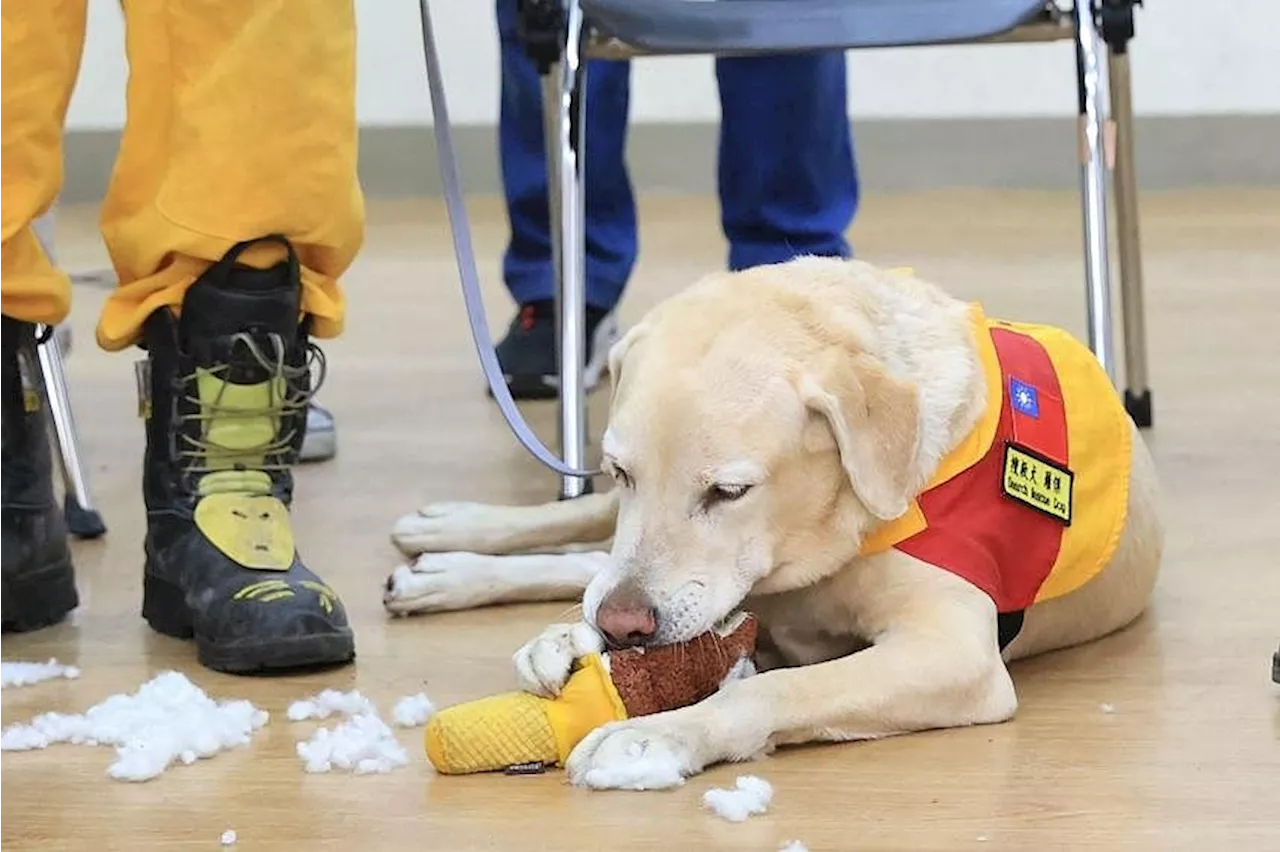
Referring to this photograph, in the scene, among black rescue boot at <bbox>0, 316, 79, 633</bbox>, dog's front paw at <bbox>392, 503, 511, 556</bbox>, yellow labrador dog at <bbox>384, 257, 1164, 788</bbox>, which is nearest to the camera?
yellow labrador dog at <bbox>384, 257, 1164, 788</bbox>

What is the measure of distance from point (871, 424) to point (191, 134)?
0.59 metres

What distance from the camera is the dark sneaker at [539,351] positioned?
8.30 ft

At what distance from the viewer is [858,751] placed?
132 cm

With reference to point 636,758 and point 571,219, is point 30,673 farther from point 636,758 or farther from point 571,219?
point 571,219

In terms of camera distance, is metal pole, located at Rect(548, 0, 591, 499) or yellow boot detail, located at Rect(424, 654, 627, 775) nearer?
yellow boot detail, located at Rect(424, 654, 627, 775)

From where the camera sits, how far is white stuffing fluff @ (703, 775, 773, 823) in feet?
3.97

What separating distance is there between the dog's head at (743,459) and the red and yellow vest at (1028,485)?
0.17 ft

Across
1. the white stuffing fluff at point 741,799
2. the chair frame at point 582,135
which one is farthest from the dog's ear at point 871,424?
the chair frame at point 582,135

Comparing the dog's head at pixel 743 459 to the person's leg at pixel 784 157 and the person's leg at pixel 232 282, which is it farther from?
the person's leg at pixel 784 157

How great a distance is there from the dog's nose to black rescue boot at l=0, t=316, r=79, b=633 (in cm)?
59

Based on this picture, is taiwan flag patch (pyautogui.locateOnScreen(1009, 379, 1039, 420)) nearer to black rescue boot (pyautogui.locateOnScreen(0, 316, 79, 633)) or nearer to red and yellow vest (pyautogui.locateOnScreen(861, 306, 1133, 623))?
red and yellow vest (pyautogui.locateOnScreen(861, 306, 1133, 623))

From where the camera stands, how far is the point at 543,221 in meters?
2.58

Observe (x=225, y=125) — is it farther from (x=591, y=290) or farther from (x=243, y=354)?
(x=591, y=290)

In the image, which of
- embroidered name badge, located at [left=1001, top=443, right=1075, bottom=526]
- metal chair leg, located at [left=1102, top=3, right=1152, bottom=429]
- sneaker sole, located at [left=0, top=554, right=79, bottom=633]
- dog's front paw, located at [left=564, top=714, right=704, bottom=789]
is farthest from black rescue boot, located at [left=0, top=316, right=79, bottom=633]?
metal chair leg, located at [left=1102, top=3, right=1152, bottom=429]
